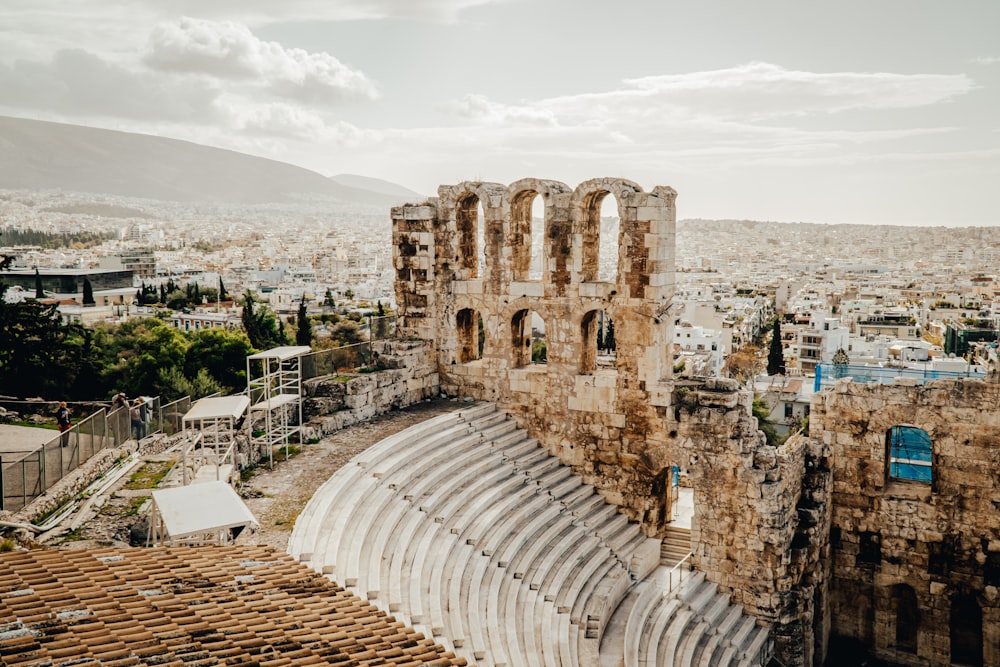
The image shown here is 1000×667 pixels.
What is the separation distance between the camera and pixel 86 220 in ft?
577

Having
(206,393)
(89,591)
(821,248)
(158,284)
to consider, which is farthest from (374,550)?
(821,248)

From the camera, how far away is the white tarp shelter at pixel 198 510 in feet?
33.6

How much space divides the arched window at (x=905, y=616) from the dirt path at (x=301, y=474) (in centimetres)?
1056

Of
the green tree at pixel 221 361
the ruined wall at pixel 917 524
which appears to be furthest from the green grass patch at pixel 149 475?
the green tree at pixel 221 361

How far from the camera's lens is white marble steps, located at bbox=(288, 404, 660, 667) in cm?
1191

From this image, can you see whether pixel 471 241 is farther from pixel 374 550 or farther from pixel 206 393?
pixel 206 393

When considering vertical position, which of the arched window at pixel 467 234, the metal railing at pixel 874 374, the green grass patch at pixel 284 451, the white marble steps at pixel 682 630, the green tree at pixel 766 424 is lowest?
the green tree at pixel 766 424

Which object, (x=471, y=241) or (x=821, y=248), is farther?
(x=821, y=248)

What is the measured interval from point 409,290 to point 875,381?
1084 cm

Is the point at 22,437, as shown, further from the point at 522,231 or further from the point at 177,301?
the point at 177,301

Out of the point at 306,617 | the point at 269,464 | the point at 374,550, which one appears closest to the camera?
the point at 306,617

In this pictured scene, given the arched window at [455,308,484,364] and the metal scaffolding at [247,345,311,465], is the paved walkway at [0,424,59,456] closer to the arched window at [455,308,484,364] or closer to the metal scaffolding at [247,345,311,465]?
the metal scaffolding at [247,345,311,465]

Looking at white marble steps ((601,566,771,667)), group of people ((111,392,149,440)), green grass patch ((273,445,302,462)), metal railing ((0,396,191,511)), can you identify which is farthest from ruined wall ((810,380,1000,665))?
group of people ((111,392,149,440))

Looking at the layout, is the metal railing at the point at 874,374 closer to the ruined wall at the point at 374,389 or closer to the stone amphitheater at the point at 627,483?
the stone amphitheater at the point at 627,483
